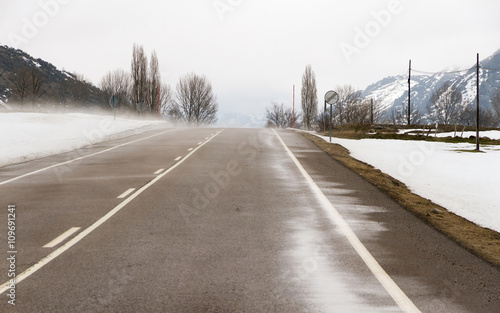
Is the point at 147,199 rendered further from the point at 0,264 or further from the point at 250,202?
the point at 0,264

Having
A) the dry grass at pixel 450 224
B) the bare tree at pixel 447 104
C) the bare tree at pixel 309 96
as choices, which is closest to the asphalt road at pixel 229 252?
the dry grass at pixel 450 224

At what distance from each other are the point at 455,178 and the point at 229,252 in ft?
35.7

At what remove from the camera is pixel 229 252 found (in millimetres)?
5473

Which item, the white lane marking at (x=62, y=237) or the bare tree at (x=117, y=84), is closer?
the white lane marking at (x=62, y=237)

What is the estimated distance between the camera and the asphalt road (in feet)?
13.1

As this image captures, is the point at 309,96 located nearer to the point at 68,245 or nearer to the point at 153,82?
the point at 153,82

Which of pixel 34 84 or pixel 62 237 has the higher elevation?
pixel 34 84

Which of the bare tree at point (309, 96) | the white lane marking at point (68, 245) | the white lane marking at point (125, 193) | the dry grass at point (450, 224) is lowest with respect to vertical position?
the dry grass at point (450, 224)

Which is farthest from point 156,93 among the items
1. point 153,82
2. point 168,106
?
point 168,106

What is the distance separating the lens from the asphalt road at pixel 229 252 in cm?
401

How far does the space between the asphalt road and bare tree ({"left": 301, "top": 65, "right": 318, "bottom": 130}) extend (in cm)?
7305

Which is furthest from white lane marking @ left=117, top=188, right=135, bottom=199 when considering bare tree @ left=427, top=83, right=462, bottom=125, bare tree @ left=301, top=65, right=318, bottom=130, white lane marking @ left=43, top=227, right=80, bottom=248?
bare tree @ left=427, top=83, right=462, bottom=125

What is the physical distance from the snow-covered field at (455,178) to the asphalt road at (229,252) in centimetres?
164

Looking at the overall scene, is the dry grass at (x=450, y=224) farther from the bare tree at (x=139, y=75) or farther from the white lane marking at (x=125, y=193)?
the bare tree at (x=139, y=75)
